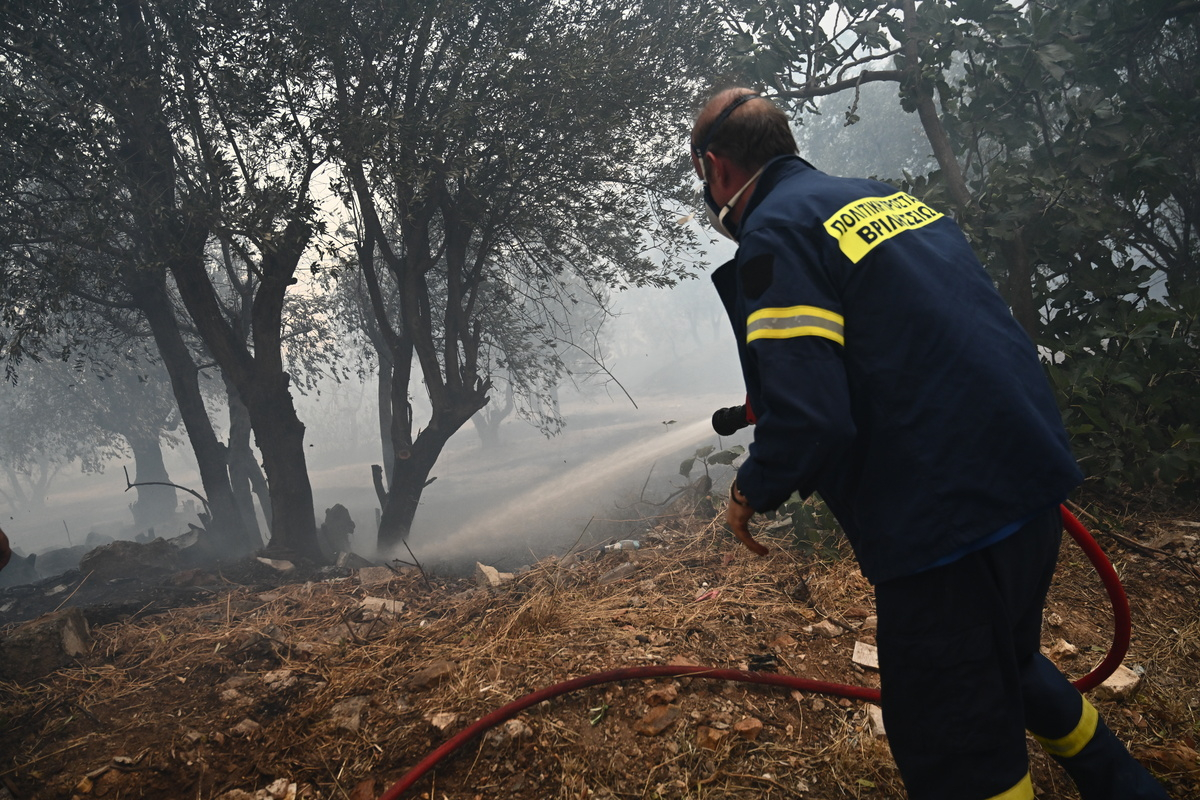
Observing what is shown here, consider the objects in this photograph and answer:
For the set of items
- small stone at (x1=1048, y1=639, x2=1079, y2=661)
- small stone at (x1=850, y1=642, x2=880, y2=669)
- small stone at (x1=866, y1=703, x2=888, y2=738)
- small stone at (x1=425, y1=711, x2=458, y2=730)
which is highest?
small stone at (x1=425, y1=711, x2=458, y2=730)

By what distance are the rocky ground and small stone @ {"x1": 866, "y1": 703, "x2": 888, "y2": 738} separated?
0.04 ft

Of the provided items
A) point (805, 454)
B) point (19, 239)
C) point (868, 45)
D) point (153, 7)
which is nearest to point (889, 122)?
point (868, 45)

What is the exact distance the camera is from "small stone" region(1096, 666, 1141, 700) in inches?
103

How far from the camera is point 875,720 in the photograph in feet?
8.55

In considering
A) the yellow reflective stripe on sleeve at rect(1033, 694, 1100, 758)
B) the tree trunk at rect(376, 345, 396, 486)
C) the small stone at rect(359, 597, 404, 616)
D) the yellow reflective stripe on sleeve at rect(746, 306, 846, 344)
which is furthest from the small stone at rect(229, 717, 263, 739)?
the tree trunk at rect(376, 345, 396, 486)

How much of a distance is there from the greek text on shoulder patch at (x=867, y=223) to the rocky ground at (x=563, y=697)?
1.89 metres

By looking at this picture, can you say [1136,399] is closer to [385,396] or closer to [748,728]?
[748,728]

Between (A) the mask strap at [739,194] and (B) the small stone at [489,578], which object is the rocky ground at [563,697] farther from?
(A) the mask strap at [739,194]

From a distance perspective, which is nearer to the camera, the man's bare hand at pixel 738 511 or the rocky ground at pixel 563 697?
the man's bare hand at pixel 738 511

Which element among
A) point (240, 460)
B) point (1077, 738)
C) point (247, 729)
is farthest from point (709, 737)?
point (240, 460)

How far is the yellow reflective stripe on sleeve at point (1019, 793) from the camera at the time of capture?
149cm

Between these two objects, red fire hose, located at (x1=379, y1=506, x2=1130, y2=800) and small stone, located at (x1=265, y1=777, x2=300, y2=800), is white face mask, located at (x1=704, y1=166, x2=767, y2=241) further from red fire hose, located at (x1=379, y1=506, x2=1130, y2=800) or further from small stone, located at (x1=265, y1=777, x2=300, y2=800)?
small stone, located at (x1=265, y1=777, x2=300, y2=800)

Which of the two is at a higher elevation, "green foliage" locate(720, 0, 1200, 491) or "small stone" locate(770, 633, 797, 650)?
"green foliage" locate(720, 0, 1200, 491)

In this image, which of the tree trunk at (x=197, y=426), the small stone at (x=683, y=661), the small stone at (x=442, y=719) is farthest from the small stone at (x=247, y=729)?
the tree trunk at (x=197, y=426)
